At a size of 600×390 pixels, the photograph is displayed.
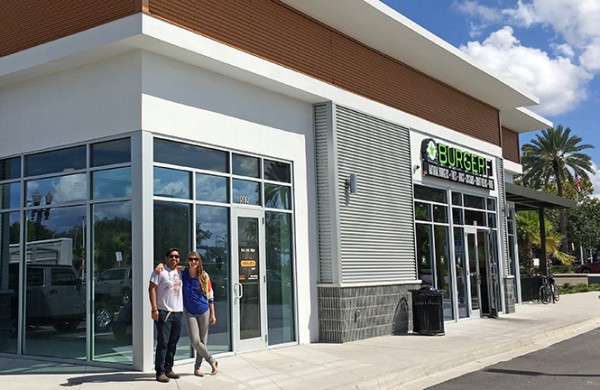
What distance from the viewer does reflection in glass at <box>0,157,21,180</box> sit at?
11.9 m

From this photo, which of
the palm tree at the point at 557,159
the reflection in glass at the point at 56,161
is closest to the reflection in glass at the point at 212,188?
the reflection in glass at the point at 56,161

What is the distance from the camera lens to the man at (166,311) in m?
9.06

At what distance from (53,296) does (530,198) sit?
18.4 metres

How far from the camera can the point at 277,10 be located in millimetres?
12859

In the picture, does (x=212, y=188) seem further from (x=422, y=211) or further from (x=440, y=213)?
(x=440, y=213)

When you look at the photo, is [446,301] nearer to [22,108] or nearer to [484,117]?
[484,117]

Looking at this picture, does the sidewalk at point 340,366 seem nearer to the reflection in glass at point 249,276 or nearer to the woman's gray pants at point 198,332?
the woman's gray pants at point 198,332

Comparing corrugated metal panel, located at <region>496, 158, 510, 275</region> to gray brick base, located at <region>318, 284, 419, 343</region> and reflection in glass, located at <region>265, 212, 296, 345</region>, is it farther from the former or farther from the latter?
reflection in glass, located at <region>265, 212, 296, 345</region>

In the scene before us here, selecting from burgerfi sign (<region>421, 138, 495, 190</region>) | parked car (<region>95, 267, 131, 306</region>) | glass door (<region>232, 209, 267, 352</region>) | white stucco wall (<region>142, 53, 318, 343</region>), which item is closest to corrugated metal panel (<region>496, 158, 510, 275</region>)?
burgerfi sign (<region>421, 138, 495, 190</region>)

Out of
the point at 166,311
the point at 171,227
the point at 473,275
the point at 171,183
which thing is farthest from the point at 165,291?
the point at 473,275

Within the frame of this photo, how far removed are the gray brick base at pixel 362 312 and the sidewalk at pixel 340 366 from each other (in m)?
0.36

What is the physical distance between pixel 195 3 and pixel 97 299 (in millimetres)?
5286

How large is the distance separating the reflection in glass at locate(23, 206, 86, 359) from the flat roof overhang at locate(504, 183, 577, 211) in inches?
622

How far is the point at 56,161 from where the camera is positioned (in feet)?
37.1
